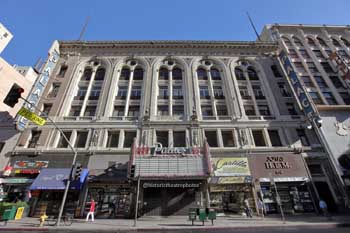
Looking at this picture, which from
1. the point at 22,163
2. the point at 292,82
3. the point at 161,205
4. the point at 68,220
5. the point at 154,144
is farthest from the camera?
the point at 292,82

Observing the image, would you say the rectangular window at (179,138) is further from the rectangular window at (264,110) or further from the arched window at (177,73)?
the rectangular window at (264,110)

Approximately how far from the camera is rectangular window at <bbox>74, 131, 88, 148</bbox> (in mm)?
23047

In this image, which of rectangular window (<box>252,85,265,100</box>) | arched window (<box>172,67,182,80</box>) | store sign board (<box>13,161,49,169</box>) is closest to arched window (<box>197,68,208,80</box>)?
arched window (<box>172,67,182,80</box>)

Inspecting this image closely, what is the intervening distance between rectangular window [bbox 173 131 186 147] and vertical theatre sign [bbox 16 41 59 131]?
18.4m

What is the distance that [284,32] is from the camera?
128ft

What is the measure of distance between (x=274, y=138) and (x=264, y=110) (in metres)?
4.54

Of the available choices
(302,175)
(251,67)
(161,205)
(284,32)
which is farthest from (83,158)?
(284,32)

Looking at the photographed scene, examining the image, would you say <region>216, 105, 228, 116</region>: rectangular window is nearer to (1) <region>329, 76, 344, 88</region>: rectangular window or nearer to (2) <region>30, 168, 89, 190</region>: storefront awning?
(2) <region>30, 168, 89, 190</region>: storefront awning

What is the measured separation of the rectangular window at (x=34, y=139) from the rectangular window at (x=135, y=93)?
41.7 ft

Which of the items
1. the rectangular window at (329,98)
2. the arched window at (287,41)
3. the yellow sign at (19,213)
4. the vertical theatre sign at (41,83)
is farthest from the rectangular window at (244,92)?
the yellow sign at (19,213)

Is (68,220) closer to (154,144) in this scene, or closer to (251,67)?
(154,144)

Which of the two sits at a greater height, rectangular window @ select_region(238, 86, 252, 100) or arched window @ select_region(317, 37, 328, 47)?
arched window @ select_region(317, 37, 328, 47)

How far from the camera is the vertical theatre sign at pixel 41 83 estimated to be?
883 inches

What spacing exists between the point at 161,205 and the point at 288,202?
44.1 feet
